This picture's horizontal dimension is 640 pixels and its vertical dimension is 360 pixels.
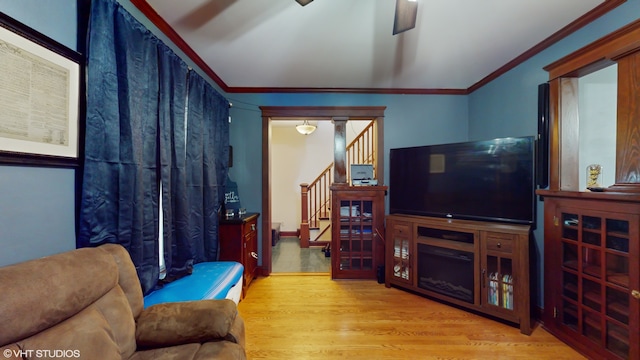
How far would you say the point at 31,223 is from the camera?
100cm

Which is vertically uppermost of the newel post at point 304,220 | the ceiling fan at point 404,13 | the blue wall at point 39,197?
the ceiling fan at point 404,13

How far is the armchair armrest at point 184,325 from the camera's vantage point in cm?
113

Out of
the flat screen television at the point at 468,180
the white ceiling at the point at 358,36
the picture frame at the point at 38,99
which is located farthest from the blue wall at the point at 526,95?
the picture frame at the point at 38,99

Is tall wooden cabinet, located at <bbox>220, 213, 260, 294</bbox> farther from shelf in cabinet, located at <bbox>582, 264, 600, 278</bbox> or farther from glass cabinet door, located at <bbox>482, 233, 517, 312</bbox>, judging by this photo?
shelf in cabinet, located at <bbox>582, 264, 600, 278</bbox>

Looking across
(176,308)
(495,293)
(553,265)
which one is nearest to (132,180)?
(176,308)

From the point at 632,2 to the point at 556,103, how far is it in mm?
678

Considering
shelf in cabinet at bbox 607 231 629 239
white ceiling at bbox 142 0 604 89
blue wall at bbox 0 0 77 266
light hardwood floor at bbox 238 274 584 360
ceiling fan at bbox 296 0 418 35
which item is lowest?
light hardwood floor at bbox 238 274 584 360

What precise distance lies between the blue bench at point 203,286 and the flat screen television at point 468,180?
6.68ft

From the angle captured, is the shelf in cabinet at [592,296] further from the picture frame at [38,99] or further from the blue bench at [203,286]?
the picture frame at [38,99]

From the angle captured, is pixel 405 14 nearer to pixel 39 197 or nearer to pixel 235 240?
pixel 39 197

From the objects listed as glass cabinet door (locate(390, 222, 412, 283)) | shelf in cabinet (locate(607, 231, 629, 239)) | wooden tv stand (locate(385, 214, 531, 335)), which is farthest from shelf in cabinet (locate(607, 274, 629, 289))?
glass cabinet door (locate(390, 222, 412, 283))

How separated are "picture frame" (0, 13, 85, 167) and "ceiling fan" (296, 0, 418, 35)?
1207 millimetres
